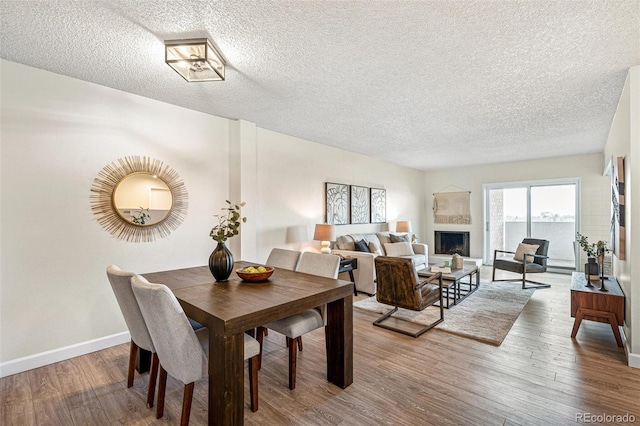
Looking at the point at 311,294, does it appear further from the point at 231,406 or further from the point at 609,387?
the point at 609,387

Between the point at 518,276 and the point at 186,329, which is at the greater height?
the point at 186,329

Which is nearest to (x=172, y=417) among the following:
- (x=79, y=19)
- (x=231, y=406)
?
(x=231, y=406)

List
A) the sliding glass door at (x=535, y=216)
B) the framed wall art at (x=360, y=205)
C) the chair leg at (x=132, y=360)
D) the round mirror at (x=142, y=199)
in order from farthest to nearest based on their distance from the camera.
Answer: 1. the sliding glass door at (x=535, y=216)
2. the framed wall art at (x=360, y=205)
3. the round mirror at (x=142, y=199)
4. the chair leg at (x=132, y=360)

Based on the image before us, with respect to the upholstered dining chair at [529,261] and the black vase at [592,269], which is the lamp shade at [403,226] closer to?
the upholstered dining chair at [529,261]

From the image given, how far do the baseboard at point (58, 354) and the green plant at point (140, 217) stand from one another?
46.4 inches

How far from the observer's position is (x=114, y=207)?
2.99m

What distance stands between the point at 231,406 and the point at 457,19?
269cm

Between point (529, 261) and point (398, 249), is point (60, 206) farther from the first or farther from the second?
point (529, 261)

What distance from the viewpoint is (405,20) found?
75.1 inches

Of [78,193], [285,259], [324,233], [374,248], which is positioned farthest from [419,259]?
[78,193]

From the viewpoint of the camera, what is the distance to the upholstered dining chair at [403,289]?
10.4ft

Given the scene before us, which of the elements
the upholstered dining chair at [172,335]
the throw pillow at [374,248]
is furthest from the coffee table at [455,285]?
the upholstered dining chair at [172,335]

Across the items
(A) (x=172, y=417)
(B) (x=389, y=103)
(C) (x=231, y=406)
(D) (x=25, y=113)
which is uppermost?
(B) (x=389, y=103)

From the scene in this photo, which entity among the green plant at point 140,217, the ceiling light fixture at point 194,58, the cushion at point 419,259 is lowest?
the cushion at point 419,259
